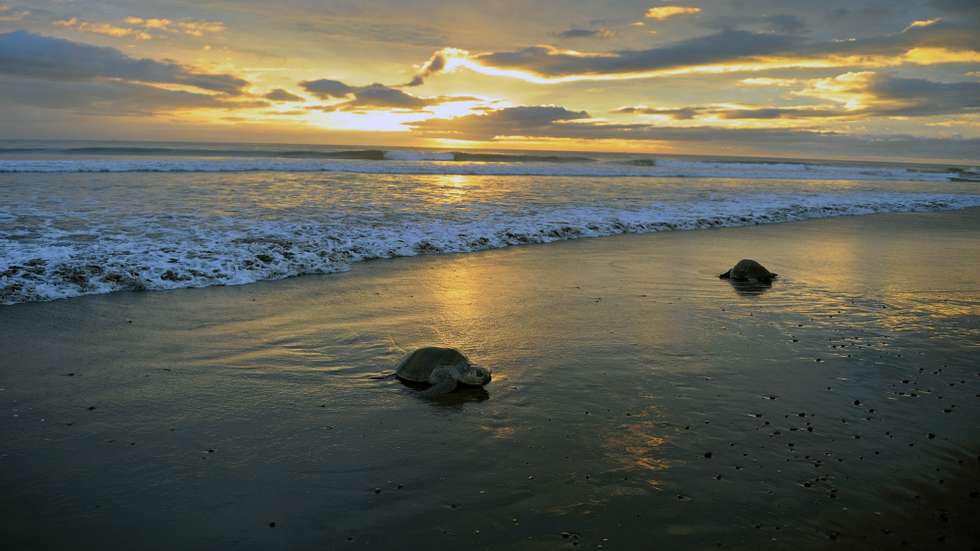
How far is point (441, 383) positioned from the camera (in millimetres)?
4809

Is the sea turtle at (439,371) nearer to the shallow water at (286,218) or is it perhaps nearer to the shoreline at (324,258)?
the shoreline at (324,258)

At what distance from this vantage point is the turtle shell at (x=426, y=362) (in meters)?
4.96

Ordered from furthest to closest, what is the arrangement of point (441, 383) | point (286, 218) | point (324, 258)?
1. point (286, 218)
2. point (324, 258)
3. point (441, 383)

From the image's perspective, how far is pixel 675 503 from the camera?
3293 mm

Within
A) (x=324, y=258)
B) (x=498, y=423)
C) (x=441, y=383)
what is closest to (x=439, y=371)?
(x=441, y=383)

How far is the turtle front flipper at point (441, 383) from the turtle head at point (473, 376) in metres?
0.08

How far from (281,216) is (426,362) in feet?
31.2

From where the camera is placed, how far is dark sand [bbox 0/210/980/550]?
3.11 meters

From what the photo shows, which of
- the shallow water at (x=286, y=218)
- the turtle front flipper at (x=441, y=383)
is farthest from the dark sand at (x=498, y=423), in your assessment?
the shallow water at (x=286, y=218)

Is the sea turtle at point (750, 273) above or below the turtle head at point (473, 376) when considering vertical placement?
above

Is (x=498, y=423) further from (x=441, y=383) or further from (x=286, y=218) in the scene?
(x=286, y=218)

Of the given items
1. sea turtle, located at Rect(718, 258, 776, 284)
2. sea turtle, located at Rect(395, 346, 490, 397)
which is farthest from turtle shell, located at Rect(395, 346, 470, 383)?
sea turtle, located at Rect(718, 258, 776, 284)

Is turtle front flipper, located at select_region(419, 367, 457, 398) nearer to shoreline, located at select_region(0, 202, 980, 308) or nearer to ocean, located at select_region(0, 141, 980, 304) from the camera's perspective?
shoreline, located at select_region(0, 202, 980, 308)

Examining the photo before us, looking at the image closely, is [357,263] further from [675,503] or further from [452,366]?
[675,503]
